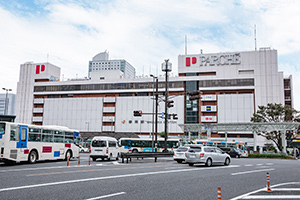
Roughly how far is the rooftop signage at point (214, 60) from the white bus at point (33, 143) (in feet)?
203

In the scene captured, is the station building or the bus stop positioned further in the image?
the station building

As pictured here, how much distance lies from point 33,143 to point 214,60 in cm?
6847

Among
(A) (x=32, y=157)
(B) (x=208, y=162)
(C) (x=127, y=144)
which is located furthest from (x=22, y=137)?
(C) (x=127, y=144)

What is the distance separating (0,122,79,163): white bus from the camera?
19.0 m

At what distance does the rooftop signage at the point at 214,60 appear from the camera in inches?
3204

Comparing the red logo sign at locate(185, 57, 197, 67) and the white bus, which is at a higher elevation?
the red logo sign at locate(185, 57, 197, 67)

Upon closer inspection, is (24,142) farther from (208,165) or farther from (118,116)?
(118,116)

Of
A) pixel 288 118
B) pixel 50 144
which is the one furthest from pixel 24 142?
pixel 288 118

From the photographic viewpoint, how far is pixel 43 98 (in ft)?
308

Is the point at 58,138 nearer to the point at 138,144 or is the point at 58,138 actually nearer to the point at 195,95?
the point at 195,95

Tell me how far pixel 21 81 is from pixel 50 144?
268 feet

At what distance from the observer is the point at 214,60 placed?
8269 centimetres

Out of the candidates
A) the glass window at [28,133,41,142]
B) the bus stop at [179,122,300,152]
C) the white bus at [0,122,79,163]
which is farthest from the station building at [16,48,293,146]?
the glass window at [28,133,41,142]

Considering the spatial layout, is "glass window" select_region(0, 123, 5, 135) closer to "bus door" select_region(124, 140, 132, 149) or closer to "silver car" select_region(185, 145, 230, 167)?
"silver car" select_region(185, 145, 230, 167)
